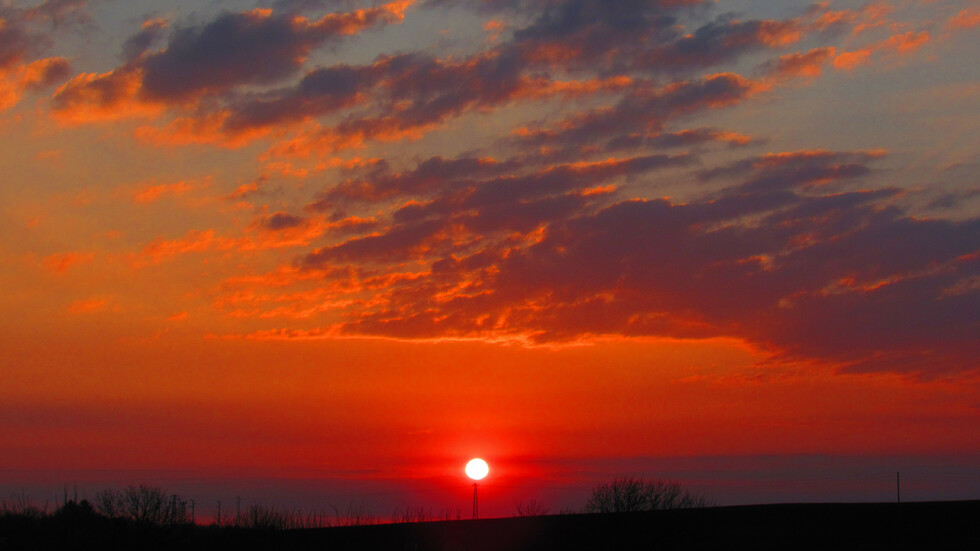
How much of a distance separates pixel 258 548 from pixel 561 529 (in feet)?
49.7

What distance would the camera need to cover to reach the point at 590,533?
42344mm

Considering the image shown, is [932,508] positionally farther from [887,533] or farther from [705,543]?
[705,543]

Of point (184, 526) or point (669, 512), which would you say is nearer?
point (184, 526)

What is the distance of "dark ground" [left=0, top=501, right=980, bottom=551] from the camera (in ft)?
110

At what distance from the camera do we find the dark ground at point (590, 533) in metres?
33.7

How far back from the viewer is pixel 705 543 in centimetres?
3916

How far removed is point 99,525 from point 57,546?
3022 millimetres

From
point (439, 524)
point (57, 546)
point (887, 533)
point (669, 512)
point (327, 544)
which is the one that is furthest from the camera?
point (669, 512)

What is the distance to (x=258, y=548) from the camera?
35594 mm

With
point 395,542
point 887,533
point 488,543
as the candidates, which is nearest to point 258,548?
point 395,542

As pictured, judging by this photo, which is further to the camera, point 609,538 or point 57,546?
point 609,538

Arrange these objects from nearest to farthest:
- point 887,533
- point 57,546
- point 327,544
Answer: point 57,546 < point 327,544 < point 887,533

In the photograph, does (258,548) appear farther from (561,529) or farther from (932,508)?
(932,508)

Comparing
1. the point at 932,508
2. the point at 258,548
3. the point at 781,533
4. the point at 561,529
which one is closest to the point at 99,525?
the point at 258,548
